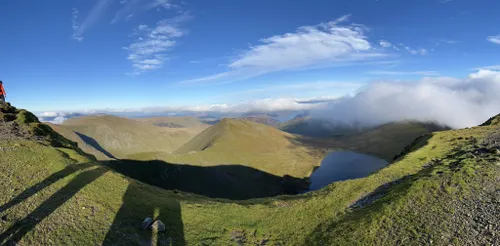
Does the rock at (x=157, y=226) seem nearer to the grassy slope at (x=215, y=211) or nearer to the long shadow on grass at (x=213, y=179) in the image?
the grassy slope at (x=215, y=211)

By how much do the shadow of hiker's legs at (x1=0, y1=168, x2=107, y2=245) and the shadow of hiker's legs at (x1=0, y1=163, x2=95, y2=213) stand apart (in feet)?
4.85

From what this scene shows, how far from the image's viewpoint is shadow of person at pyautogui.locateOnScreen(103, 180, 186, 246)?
24.3 meters

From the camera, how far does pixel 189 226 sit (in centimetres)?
2936

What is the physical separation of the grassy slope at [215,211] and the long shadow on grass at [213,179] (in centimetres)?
10740

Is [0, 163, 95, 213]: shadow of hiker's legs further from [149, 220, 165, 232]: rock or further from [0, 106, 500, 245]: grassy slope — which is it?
[149, 220, 165, 232]: rock

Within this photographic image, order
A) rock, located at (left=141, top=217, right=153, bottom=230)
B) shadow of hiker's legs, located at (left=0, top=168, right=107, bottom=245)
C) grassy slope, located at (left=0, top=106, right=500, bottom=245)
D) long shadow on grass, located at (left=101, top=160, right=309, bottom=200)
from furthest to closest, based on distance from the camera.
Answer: long shadow on grass, located at (left=101, top=160, right=309, bottom=200), rock, located at (left=141, top=217, right=153, bottom=230), grassy slope, located at (left=0, top=106, right=500, bottom=245), shadow of hiker's legs, located at (left=0, top=168, right=107, bottom=245)

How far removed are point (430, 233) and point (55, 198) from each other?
33.6m

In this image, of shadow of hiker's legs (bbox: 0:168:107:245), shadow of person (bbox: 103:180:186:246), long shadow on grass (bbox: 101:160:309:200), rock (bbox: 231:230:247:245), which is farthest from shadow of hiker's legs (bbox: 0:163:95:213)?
long shadow on grass (bbox: 101:160:309:200)

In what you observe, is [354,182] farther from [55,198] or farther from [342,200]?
[55,198]

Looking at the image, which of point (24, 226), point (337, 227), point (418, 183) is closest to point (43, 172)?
point (24, 226)

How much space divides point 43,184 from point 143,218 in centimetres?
1111

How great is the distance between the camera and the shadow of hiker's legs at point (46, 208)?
2055 cm

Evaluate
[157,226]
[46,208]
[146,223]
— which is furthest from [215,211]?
[46,208]

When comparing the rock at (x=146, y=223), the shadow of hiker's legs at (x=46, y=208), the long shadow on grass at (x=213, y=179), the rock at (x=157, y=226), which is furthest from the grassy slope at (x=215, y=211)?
the long shadow on grass at (x=213, y=179)
